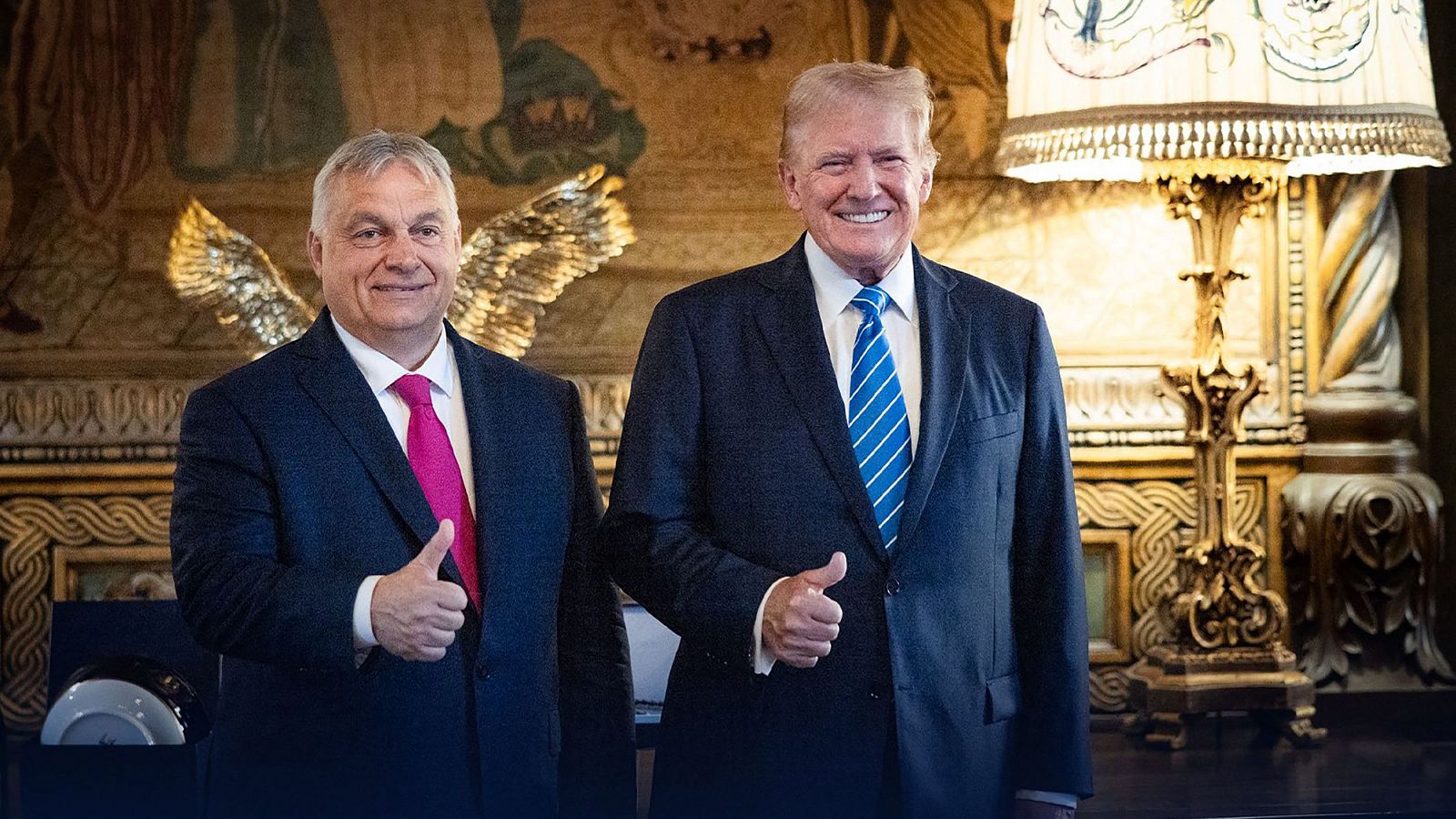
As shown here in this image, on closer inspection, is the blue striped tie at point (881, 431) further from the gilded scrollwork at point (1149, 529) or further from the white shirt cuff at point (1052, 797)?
the gilded scrollwork at point (1149, 529)

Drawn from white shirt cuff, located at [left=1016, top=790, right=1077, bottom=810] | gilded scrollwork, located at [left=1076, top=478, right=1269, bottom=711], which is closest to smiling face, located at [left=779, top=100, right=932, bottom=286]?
white shirt cuff, located at [left=1016, top=790, right=1077, bottom=810]

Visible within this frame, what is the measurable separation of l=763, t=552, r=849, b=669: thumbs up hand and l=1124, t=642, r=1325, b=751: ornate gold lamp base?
90.1 inches

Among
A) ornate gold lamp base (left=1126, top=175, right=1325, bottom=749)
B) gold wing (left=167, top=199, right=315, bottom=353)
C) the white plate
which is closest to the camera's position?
the white plate

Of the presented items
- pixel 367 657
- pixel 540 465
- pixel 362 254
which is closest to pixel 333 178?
pixel 362 254

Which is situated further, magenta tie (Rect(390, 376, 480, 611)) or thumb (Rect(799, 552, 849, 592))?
magenta tie (Rect(390, 376, 480, 611))

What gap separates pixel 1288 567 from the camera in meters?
4.53

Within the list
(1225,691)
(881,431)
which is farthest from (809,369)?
(1225,691)

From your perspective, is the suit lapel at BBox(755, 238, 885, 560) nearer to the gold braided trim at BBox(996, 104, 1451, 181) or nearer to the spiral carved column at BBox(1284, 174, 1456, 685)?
the gold braided trim at BBox(996, 104, 1451, 181)

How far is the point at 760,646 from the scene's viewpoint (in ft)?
7.07

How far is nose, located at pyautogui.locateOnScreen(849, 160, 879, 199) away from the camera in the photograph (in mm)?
2201

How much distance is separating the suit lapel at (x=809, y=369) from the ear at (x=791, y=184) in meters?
0.11

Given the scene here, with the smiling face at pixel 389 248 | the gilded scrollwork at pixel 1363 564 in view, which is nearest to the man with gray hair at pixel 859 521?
the smiling face at pixel 389 248

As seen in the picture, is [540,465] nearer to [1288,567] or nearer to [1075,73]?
[1075,73]

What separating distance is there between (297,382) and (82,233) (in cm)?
235
